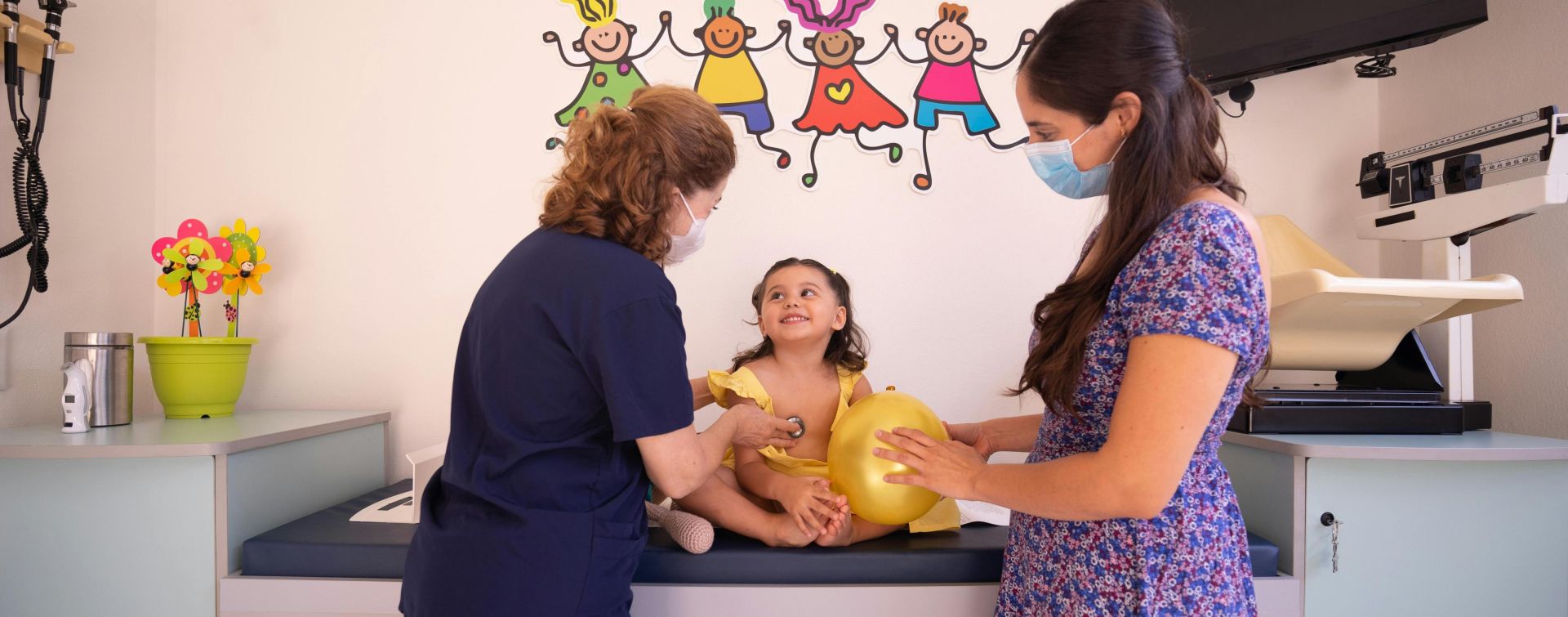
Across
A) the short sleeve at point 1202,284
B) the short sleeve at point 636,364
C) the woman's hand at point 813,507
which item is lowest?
the woman's hand at point 813,507

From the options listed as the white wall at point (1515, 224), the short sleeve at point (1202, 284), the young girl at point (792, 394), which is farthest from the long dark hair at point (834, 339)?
the white wall at point (1515, 224)

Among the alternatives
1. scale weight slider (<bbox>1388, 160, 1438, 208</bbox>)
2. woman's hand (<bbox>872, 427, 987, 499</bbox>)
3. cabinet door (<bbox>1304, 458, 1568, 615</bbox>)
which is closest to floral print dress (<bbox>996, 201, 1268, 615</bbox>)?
woman's hand (<bbox>872, 427, 987, 499</bbox>)

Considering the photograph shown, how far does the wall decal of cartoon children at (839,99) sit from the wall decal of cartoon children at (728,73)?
0.12 meters

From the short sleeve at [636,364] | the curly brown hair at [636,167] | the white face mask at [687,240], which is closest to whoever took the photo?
the short sleeve at [636,364]

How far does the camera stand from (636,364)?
4.11ft

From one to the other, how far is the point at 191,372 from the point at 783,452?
5.27 feet

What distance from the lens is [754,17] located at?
2658 millimetres

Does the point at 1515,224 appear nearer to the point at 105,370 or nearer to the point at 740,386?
the point at 740,386

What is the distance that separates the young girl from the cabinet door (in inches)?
33.1

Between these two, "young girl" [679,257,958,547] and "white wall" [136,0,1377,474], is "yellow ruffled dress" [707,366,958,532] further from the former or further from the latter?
"white wall" [136,0,1377,474]

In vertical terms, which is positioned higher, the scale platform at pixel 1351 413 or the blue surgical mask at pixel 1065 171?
the blue surgical mask at pixel 1065 171

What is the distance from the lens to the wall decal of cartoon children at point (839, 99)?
2.65m

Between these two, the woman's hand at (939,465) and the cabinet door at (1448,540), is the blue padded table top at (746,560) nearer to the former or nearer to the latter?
the cabinet door at (1448,540)

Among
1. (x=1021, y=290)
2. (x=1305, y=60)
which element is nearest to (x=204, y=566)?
(x=1021, y=290)
